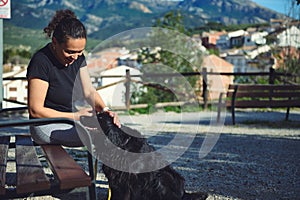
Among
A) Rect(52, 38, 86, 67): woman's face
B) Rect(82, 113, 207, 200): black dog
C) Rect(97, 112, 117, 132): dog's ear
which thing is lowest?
Rect(82, 113, 207, 200): black dog

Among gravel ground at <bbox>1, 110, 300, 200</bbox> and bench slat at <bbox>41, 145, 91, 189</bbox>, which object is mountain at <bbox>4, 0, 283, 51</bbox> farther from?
gravel ground at <bbox>1, 110, 300, 200</bbox>

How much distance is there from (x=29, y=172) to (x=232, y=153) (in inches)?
162

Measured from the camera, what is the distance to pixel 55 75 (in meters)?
3.35

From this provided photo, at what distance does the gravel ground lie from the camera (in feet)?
13.6

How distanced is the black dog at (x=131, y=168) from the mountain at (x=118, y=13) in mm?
1141

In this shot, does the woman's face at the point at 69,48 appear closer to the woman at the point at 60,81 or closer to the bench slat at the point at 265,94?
the woman at the point at 60,81

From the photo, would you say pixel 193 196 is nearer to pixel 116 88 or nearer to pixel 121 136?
pixel 121 136

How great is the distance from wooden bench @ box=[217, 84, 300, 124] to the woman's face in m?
6.22

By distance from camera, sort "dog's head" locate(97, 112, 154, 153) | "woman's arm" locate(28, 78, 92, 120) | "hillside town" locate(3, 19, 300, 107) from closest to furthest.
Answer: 1. "dog's head" locate(97, 112, 154, 153)
2. "woman's arm" locate(28, 78, 92, 120)
3. "hillside town" locate(3, 19, 300, 107)

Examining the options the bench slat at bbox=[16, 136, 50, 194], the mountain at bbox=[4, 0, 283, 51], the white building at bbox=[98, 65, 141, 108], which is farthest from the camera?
the white building at bbox=[98, 65, 141, 108]

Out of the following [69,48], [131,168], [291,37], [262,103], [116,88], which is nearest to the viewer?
[131,168]

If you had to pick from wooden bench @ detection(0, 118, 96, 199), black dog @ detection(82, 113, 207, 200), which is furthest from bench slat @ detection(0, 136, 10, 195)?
black dog @ detection(82, 113, 207, 200)

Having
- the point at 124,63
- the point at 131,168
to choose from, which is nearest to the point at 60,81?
the point at 131,168

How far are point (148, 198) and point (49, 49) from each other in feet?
4.61
